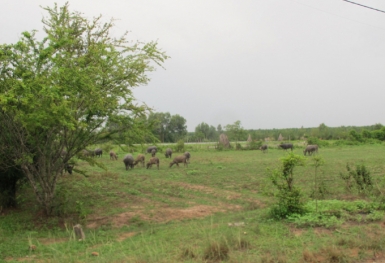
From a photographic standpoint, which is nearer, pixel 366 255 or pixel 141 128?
pixel 366 255

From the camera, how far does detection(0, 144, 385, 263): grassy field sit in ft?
16.5

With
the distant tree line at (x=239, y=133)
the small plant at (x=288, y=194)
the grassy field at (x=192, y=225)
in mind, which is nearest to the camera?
the grassy field at (x=192, y=225)

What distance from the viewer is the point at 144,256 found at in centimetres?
500

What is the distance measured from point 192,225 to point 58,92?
449cm

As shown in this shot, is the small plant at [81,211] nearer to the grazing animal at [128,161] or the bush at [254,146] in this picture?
the grazing animal at [128,161]

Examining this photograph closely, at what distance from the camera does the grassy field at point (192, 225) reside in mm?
5027

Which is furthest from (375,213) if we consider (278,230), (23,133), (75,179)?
(75,179)

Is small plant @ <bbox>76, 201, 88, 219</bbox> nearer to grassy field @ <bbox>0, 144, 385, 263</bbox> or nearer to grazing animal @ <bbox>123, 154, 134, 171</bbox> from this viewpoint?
grassy field @ <bbox>0, 144, 385, 263</bbox>

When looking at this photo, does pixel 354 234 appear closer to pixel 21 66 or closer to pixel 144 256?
pixel 144 256

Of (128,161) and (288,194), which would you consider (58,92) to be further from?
(128,161)

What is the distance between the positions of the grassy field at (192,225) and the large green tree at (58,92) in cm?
160

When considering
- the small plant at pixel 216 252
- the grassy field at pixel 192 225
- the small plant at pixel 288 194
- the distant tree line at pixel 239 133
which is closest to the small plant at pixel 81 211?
the grassy field at pixel 192 225

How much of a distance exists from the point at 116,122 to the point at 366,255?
7.35 meters

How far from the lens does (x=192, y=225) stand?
24.7 feet
